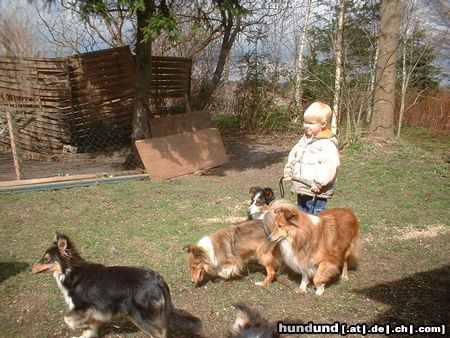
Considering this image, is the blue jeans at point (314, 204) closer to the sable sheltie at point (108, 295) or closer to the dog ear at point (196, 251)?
the dog ear at point (196, 251)

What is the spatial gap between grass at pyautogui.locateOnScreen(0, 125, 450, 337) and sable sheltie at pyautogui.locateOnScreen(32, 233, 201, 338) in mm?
431

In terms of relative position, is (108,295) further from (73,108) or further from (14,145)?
(73,108)

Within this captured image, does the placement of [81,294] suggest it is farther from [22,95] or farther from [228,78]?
[228,78]

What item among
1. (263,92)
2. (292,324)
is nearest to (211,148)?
(263,92)

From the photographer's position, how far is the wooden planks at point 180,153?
8.33 metres

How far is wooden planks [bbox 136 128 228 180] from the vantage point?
833cm

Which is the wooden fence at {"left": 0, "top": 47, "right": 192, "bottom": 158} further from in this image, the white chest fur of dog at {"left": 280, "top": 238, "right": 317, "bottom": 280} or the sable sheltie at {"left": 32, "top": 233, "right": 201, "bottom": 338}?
the white chest fur of dog at {"left": 280, "top": 238, "right": 317, "bottom": 280}

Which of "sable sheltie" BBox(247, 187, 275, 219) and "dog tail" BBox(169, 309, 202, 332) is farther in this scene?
"sable sheltie" BBox(247, 187, 275, 219)

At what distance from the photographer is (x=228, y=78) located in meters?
16.1

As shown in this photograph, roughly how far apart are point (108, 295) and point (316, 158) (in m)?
2.49

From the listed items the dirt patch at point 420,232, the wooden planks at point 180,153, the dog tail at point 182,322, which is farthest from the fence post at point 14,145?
the dirt patch at point 420,232

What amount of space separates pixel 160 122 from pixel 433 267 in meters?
6.72

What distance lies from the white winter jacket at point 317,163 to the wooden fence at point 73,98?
762cm

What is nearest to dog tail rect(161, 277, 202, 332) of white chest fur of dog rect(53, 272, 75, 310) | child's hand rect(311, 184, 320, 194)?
white chest fur of dog rect(53, 272, 75, 310)
